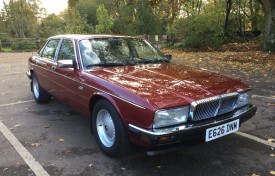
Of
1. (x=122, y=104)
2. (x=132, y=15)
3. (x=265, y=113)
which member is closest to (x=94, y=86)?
(x=122, y=104)

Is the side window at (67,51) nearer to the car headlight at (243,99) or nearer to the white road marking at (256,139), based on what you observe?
the car headlight at (243,99)

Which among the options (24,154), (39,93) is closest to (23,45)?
(39,93)

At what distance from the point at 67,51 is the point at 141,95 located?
227cm

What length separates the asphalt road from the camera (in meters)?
3.75

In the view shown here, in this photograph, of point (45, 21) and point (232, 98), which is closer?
point (232, 98)

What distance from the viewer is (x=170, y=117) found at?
339 centimetres

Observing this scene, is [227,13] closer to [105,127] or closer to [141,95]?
[105,127]

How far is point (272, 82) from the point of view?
859cm

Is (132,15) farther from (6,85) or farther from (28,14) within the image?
(6,85)

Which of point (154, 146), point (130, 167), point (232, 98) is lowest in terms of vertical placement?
point (130, 167)

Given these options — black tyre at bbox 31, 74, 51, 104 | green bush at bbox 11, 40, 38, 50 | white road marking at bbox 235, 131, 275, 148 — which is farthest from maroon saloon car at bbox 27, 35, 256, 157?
green bush at bbox 11, 40, 38, 50

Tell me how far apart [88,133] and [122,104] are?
162 cm

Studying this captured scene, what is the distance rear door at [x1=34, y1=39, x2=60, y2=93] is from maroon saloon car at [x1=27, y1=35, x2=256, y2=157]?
0.61 feet

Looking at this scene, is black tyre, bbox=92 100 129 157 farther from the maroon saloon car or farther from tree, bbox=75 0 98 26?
tree, bbox=75 0 98 26
